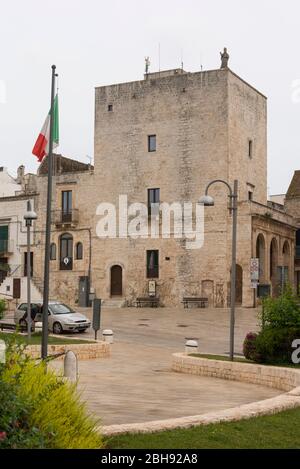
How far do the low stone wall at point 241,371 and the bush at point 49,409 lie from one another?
8.17 metres

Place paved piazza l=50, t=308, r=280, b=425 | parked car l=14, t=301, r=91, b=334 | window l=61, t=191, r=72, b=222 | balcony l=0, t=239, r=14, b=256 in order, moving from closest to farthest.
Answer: paved piazza l=50, t=308, r=280, b=425, parked car l=14, t=301, r=91, b=334, window l=61, t=191, r=72, b=222, balcony l=0, t=239, r=14, b=256

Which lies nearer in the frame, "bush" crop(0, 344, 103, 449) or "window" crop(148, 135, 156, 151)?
"bush" crop(0, 344, 103, 449)

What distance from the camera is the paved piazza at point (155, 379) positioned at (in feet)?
38.0

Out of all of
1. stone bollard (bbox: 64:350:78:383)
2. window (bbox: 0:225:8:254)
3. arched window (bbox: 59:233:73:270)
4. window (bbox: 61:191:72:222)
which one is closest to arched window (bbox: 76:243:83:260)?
arched window (bbox: 59:233:73:270)

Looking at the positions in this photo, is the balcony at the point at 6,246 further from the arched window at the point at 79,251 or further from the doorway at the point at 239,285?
the doorway at the point at 239,285

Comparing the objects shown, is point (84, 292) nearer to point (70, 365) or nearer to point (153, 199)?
point (153, 199)

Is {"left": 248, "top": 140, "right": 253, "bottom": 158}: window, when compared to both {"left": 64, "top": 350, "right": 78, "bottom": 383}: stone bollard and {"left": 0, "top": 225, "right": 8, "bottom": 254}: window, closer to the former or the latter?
{"left": 0, "top": 225, "right": 8, "bottom": 254}: window

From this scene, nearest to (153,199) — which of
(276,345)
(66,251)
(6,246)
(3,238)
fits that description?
(66,251)

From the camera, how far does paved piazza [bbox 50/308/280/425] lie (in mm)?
11578

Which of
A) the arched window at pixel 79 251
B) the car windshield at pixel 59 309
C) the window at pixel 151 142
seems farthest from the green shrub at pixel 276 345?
the arched window at pixel 79 251

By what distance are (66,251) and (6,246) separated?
14.9 ft

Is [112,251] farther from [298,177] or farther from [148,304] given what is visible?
[298,177]

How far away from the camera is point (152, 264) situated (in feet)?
150

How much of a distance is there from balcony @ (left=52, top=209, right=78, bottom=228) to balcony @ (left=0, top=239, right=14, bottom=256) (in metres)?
3.58
